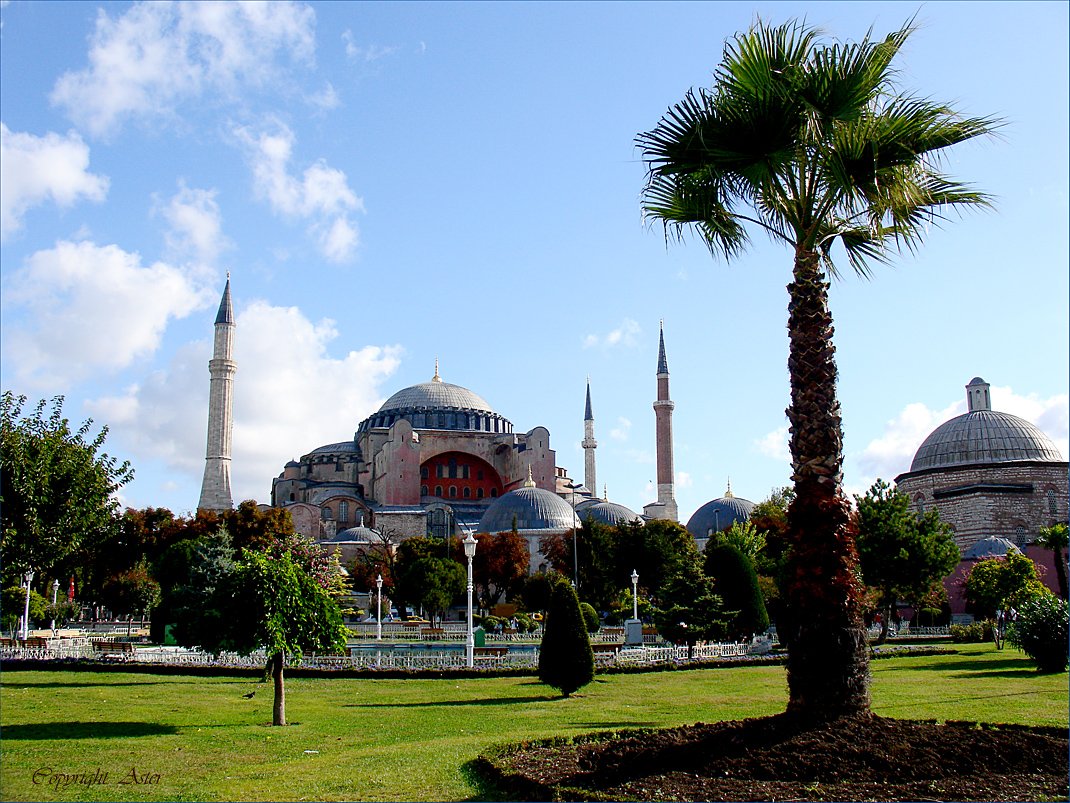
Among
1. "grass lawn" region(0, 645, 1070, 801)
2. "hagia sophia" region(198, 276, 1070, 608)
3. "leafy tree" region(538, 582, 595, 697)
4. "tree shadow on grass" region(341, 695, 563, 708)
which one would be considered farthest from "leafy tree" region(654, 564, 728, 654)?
"hagia sophia" region(198, 276, 1070, 608)

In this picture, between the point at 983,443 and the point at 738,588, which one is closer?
the point at 738,588

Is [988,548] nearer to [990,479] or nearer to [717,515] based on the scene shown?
[990,479]

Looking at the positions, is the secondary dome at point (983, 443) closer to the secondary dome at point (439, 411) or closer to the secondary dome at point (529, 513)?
the secondary dome at point (529, 513)

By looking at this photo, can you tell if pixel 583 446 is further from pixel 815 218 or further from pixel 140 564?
pixel 815 218

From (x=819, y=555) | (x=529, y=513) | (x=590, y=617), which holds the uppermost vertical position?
(x=529, y=513)

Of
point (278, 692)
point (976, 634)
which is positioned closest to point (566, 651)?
point (278, 692)

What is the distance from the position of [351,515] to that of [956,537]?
35.6m

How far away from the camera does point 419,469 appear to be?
65.1 meters

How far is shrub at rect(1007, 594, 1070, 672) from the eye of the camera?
53.9ft

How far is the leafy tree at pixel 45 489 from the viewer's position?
1361 centimetres

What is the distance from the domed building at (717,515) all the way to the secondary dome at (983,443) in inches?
519

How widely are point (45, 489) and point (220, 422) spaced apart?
39.1m

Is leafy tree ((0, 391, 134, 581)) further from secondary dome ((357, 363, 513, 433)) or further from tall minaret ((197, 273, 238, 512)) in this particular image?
secondary dome ((357, 363, 513, 433))

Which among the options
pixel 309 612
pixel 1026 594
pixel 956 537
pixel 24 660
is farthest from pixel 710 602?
pixel 956 537
